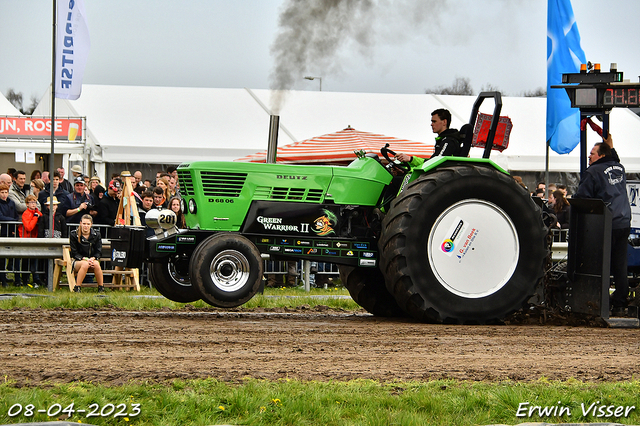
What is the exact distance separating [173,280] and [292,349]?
2.75 m

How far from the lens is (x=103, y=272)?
13469 mm

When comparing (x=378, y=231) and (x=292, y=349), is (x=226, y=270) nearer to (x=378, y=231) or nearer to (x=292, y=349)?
(x=378, y=231)

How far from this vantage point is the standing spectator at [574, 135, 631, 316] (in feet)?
28.5

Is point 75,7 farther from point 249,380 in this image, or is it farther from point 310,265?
point 249,380

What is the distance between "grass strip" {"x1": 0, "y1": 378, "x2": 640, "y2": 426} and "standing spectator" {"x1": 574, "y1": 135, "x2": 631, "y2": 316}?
3940 mm

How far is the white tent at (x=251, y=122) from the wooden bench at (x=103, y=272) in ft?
25.6

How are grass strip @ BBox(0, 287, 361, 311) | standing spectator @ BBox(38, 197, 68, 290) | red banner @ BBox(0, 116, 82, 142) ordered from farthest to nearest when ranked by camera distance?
red banner @ BBox(0, 116, 82, 142)
standing spectator @ BBox(38, 197, 68, 290)
grass strip @ BBox(0, 287, 361, 311)

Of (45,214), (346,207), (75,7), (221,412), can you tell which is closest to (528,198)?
(346,207)

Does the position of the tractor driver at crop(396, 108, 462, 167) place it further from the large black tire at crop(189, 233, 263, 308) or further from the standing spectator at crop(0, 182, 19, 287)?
the standing spectator at crop(0, 182, 19, 287)

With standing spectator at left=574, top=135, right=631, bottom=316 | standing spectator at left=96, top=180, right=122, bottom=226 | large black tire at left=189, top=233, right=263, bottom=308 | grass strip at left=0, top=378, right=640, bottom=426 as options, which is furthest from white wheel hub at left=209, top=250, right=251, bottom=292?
standing spectator at left=96, top=180, right=122, bottom=226

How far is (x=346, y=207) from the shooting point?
28.9 ft

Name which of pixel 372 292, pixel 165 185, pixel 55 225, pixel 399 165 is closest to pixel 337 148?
pixel 165 185

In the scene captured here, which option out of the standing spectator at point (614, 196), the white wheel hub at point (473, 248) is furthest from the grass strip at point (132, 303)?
the standing spectator at point (614, 196)

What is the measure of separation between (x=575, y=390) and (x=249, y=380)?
1.99 meters
